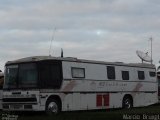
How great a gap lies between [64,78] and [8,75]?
2.63 m

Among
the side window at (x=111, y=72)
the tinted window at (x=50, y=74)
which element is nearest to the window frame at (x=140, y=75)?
the side window at (x=111, y=72)

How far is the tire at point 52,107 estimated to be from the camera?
22.9 m

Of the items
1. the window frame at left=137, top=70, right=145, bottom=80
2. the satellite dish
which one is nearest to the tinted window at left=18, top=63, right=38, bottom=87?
the window frame at left=137, top=70, right=145, bottom=80

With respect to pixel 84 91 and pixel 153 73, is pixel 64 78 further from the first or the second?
pixel 153 73

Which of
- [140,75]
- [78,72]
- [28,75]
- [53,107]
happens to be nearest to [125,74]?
[140,75]

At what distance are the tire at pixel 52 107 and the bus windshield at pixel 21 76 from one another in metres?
1.22

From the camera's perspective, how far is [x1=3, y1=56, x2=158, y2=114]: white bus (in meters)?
22.6

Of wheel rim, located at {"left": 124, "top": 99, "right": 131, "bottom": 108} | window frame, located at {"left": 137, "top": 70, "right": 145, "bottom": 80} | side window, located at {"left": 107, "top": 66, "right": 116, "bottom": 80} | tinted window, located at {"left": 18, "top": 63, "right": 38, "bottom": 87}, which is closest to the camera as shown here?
tinted window, located at {"left": 18, "top": 63, "right": 38, "bottom": 87}

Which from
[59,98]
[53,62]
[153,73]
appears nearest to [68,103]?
[59,98]

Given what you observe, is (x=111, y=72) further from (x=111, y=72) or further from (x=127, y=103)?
(x=127, y=103)

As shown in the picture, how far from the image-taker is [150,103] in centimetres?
2969

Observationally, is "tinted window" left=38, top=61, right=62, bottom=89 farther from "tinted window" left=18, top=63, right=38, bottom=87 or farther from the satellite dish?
the satellite dish

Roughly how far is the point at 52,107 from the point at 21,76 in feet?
6.59

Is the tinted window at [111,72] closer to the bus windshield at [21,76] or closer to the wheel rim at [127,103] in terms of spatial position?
the wheel rim at [127,103]
